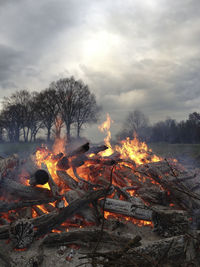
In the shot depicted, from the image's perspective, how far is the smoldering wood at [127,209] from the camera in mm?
5367

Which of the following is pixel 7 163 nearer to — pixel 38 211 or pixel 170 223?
pixel 38 211

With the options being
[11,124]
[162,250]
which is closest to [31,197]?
[162,250]

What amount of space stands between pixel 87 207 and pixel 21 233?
1796mm

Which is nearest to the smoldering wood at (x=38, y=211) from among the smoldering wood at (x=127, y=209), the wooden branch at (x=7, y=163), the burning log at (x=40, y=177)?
the burning log at (x=40, y=177)

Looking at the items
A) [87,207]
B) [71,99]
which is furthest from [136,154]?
[71,99]

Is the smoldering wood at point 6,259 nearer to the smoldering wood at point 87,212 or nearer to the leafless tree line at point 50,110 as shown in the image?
the smoldering wood at point 87,212

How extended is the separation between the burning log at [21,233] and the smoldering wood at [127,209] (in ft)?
6.45

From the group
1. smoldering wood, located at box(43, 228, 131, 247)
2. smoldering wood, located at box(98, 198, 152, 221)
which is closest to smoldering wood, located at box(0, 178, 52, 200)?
smoldering wood, located at box(43, 228, 131, 247)

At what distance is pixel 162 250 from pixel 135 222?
2.26 m

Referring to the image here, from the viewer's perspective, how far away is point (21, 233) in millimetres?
4332

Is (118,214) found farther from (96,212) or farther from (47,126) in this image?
(47,126)

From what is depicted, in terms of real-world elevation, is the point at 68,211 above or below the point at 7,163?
below

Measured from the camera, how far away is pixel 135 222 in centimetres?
552

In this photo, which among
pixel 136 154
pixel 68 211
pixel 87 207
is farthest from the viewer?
pixel 136 154
